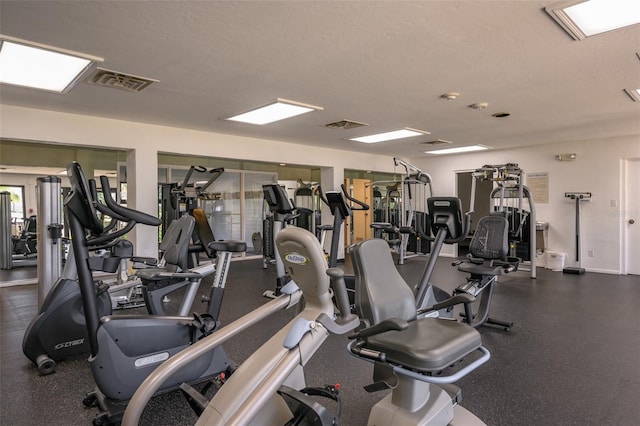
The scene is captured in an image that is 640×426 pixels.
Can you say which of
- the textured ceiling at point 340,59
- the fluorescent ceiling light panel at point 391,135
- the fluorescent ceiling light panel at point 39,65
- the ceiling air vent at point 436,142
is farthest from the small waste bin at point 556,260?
the fluorescent ceiling light panel at point 39,65

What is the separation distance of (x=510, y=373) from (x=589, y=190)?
557cm

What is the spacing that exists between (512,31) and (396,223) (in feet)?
23.0

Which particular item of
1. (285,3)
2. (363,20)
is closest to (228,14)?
(285,3)

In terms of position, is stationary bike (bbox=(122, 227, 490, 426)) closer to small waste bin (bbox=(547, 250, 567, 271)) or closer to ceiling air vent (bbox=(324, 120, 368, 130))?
ceiling air vent (bbox=(324, 120, 368, 130))

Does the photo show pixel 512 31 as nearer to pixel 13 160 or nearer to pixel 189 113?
pixel 189 113

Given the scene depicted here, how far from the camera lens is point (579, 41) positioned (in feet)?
8.66

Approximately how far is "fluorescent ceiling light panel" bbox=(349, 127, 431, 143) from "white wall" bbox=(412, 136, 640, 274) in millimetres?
2921

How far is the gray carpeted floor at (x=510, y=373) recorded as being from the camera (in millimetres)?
2117

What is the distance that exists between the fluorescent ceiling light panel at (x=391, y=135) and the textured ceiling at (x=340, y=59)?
66 cm

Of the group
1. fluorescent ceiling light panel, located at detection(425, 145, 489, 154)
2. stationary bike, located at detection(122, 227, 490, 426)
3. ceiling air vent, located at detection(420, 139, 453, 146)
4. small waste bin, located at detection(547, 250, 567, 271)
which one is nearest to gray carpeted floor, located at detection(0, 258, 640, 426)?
stationary bike, located at detection(122, 227, 490, 426)

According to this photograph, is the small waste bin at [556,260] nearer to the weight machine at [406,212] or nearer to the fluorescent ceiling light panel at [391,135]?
the weight machine at [406,212]

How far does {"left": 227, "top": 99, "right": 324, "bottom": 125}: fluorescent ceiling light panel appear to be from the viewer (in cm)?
427

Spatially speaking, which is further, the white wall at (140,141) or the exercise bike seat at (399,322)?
the white wall at (140,141)

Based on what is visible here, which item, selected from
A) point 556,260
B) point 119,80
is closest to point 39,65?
point 119,80
